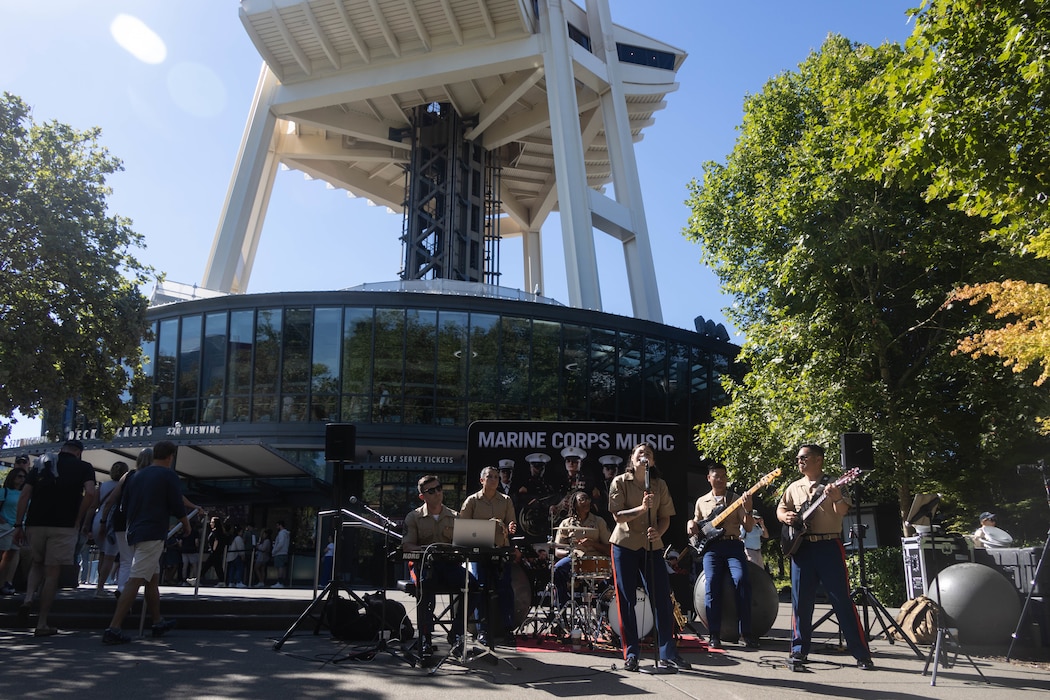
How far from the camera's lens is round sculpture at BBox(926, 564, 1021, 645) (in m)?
8.83

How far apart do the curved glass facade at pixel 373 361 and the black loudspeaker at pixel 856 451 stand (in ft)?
67.5

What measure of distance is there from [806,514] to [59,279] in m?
14.4

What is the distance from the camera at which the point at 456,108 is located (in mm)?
41906

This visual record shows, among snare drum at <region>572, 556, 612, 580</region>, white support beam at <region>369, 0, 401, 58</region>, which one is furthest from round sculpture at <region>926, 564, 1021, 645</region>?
white support beam at <region>369, 0, 401, 58</region>

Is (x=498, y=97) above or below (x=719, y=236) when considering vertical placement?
above

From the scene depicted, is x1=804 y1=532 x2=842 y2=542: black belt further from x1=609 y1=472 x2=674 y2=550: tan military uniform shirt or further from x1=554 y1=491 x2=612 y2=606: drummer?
x1=554 y1=491 x2=612 y2=606: drummer

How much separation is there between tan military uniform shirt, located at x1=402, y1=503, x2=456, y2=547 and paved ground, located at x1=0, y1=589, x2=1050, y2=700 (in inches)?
45.2

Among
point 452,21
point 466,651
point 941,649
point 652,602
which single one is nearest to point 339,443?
point 466,651

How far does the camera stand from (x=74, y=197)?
1642 cm

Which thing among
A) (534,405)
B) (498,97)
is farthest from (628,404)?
(498,97)

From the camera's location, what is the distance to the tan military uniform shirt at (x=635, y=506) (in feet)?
23.5

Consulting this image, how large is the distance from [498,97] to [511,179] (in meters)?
9.67

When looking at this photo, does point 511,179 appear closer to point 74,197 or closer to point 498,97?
point 498,97

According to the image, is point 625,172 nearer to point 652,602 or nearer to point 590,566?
point 590,566
